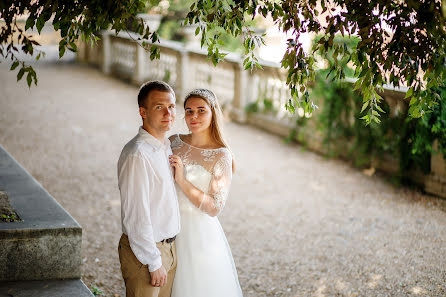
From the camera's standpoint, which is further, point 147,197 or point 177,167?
point 177,167

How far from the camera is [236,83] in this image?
41.9 ft

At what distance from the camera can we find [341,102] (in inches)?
380

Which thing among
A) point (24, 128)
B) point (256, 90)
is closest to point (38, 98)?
point (24, 128)

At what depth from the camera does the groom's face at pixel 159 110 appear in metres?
3.42

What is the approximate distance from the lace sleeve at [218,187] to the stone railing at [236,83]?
502 cm

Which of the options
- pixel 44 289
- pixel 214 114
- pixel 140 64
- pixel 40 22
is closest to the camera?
pixel 40 22

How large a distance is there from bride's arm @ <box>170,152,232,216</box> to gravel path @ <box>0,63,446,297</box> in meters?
1.98

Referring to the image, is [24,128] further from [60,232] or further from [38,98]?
[60,232]

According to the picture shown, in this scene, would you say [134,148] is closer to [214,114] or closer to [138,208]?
[138,208]

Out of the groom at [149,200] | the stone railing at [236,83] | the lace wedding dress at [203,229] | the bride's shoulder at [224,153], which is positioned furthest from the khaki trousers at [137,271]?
the stone railing at [236,83]

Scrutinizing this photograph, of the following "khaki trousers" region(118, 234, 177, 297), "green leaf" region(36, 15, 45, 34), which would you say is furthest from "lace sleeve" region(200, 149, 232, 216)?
"green leaf" region(36, 15, 45, 34)

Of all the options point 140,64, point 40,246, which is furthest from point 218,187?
point 140,64

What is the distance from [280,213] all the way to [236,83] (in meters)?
5.64

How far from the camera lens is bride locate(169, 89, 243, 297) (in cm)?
375
